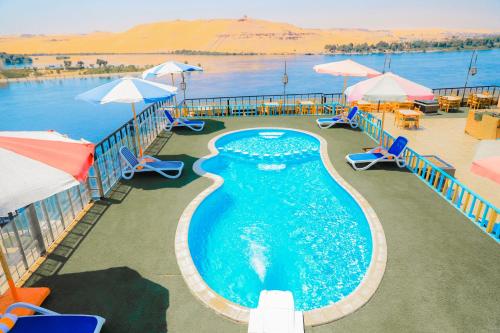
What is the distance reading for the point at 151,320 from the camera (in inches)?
183

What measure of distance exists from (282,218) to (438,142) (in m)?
9.86

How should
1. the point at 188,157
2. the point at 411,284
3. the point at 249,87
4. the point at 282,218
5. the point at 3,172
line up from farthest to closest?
the point at 249,87, the point at 188,157, the point at 282,218, the point at 411,284, the point at 3,172

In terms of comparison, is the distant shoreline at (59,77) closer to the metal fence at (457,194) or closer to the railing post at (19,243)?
the metal fence at (457,194)

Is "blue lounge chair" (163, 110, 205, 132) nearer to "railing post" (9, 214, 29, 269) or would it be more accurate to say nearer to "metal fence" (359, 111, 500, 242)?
"metal fence" (359, 111, 500, 242)

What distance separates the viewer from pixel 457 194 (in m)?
7.90

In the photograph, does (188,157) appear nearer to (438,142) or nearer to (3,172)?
(3,172)

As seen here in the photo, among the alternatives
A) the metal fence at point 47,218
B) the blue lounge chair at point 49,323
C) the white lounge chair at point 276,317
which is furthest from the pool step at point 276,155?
the blue lounge chair at point 49,323

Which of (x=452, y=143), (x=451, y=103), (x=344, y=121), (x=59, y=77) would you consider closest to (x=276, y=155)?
(x=344, y=121)

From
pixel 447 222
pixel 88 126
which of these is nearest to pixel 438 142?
pixel 447 222

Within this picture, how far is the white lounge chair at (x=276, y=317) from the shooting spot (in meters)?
3.80

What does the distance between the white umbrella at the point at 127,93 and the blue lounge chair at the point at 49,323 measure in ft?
18.2

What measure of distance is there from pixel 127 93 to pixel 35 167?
5.46 metres

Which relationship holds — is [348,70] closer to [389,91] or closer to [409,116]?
[389,91]

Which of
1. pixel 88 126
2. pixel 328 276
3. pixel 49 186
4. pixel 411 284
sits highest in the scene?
pixel 49 186
